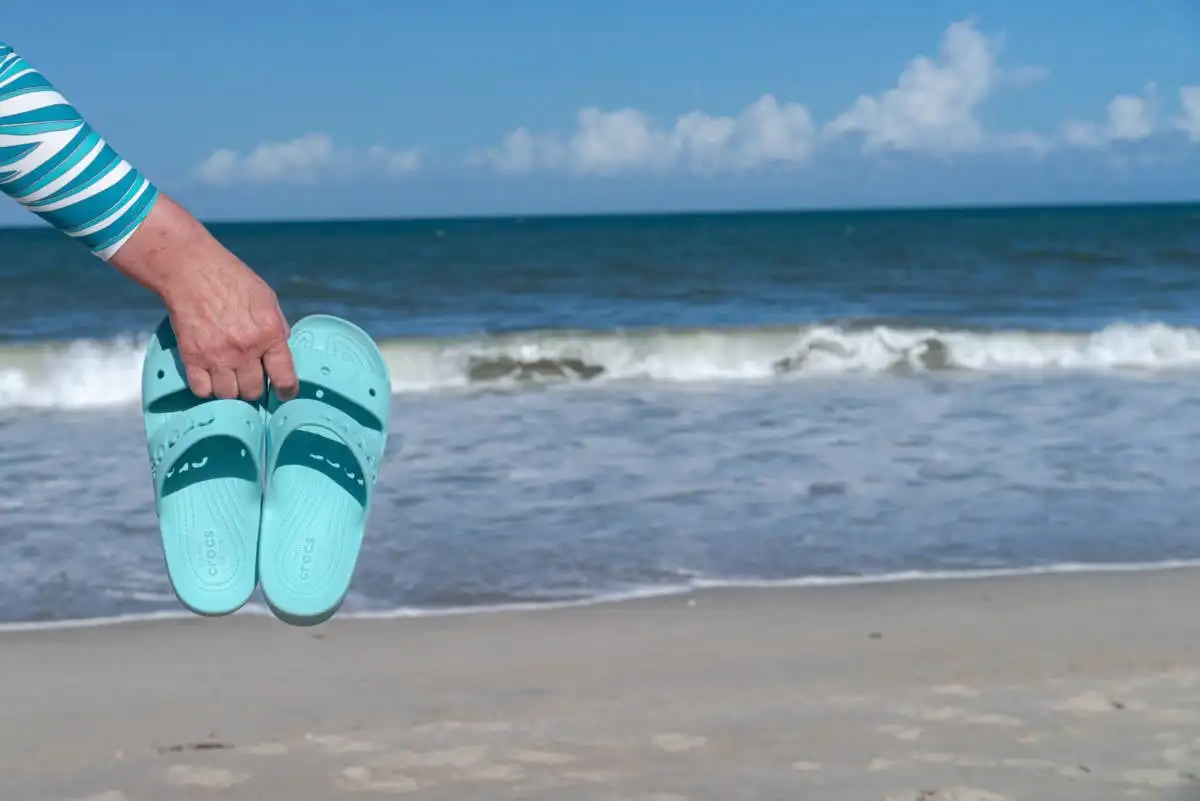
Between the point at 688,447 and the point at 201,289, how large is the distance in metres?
7.50

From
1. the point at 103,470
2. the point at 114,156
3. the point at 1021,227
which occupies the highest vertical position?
the point at 1021,227

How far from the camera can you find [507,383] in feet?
44.8

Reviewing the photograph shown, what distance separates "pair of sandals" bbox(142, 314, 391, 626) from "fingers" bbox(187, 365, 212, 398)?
0.08m

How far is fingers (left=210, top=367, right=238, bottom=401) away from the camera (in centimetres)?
148

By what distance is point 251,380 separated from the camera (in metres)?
1.50

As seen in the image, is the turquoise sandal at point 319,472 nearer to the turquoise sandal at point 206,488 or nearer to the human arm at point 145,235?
the turquoise sandal at point 206,488

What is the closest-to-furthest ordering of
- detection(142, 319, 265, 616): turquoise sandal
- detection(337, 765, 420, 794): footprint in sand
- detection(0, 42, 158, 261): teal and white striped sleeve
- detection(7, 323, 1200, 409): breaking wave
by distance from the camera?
detection(0, 42, 158, 261): teal and white striped sleeve
detection(142, 319, 265, 616): turquoise sandal
detection(337, 765, 420, 794): footprint in sand
detection(7, 323, 1200, 409): breaking wave

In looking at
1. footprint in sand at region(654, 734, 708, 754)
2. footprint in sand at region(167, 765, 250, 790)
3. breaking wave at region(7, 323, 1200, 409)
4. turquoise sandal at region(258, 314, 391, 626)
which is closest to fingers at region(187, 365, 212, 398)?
turquoise sandal at region(258, 314, 391, 626)

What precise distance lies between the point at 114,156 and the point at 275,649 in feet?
12.6

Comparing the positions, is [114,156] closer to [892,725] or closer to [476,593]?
[892,725]

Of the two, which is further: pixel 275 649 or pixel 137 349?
pixel 137 349

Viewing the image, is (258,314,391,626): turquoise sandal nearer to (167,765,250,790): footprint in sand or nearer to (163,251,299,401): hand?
(163,251,299,401): hand

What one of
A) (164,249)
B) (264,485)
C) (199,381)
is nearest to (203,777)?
(264,485)

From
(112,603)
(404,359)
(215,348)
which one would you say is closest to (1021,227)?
(404,359)
